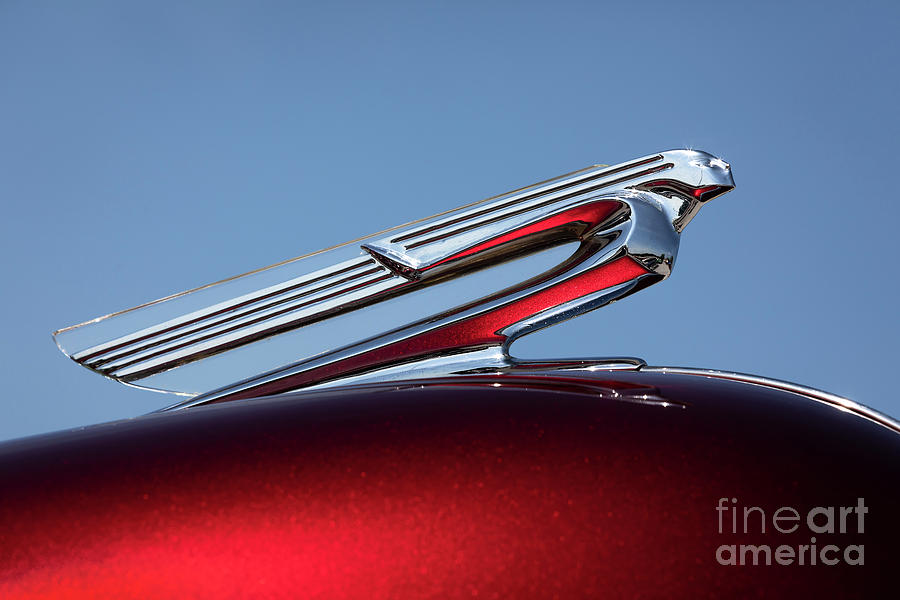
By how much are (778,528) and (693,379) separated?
10 centimetres

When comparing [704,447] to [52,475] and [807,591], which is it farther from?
[52,475]

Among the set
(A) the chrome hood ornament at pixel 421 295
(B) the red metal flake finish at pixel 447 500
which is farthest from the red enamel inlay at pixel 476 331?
(B) the red metal flake finish at pixel 447 500

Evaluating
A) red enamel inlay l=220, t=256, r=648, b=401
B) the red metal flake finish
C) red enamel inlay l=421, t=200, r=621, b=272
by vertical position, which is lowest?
the red metal flake finish

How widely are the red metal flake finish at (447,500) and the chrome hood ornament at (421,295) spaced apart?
5.0 inches

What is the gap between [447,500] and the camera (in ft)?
0.70

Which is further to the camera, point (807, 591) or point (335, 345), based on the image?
point (335, 345)

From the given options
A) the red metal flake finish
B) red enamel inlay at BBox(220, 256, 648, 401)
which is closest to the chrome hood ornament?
red enamel inlay at BBox(220, 256, 648, 401)

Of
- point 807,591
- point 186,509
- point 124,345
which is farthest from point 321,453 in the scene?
point 124,345

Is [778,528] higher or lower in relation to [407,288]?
lower

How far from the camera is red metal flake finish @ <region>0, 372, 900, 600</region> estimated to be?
20 cm

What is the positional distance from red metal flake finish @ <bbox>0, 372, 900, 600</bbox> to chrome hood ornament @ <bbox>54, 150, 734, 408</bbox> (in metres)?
0.13

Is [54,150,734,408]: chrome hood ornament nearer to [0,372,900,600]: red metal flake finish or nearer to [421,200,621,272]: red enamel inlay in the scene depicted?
[421,200,621,272]: red enamel inlay

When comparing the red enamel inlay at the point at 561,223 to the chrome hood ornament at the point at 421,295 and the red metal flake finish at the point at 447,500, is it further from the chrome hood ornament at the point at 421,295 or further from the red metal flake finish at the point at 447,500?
the red metal flake finish at the point at 447,500

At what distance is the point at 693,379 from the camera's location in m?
0.30
